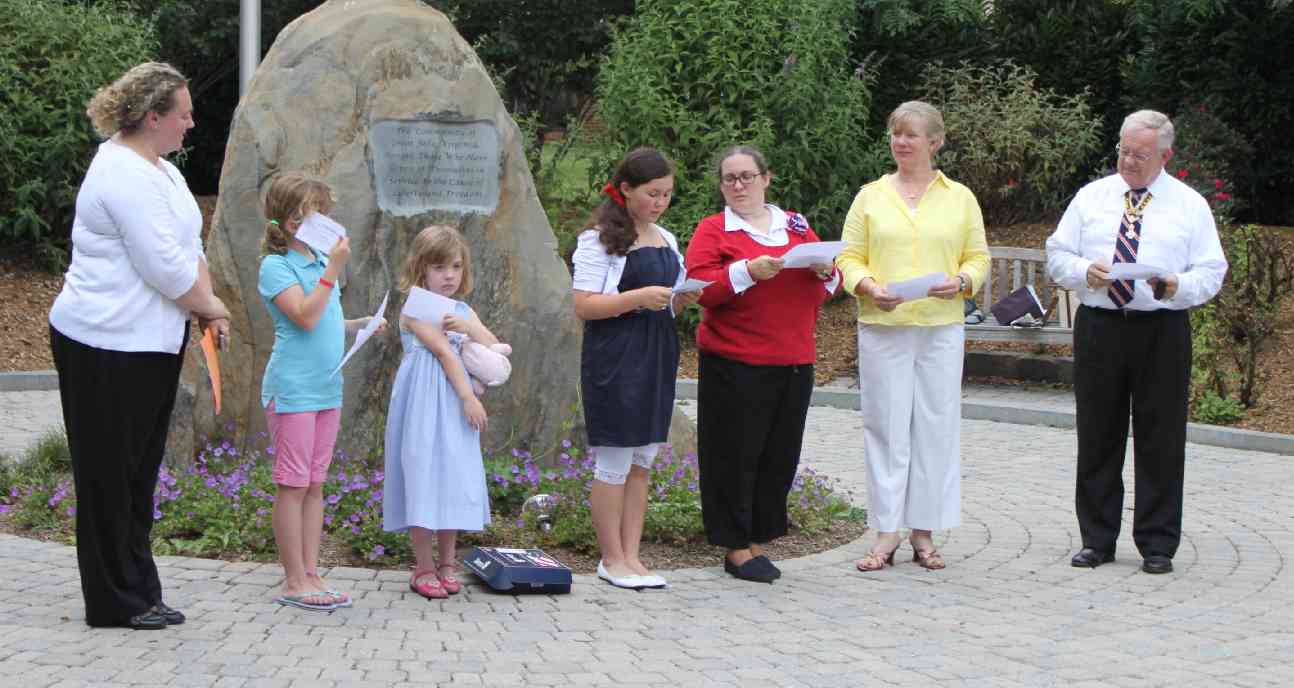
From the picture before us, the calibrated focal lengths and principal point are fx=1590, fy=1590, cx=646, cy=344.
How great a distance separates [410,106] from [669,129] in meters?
6.15

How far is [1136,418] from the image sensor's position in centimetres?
706

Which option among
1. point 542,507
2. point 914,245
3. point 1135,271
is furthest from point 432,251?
point 1135,271

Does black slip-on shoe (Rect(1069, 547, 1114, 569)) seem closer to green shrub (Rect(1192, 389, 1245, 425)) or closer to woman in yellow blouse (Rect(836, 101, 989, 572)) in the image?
woman in yellow blouse (Rect(836, 101, 989, 572))

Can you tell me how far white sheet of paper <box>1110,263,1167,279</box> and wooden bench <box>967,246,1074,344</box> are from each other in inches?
198

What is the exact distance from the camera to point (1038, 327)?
1225 centimetres

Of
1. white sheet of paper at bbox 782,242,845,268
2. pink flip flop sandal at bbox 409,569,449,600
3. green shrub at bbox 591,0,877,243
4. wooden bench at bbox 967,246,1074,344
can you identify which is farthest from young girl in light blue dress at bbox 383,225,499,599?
green shrub at bbox 591,0,877,243

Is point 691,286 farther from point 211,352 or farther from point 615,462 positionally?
point 211,352

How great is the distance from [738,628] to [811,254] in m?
1.51

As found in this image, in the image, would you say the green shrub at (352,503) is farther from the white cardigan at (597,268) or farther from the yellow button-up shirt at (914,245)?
the yellow button-up shirt at (914,245)

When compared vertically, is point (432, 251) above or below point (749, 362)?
above

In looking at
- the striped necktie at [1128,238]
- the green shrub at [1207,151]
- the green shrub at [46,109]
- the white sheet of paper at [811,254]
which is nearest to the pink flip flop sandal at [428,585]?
the white sheet of paper at [811,254]

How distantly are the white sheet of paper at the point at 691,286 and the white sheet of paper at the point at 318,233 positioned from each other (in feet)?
4.47

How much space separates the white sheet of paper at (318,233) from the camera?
5.74 metres

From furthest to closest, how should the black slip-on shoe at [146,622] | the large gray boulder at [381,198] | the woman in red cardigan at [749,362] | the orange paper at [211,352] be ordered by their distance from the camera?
the large gray boulder at [381,198] → the woman in red cardigan at [749,362] → the orange paper at [211,352] → the black slip-on shoe at [146,622]
